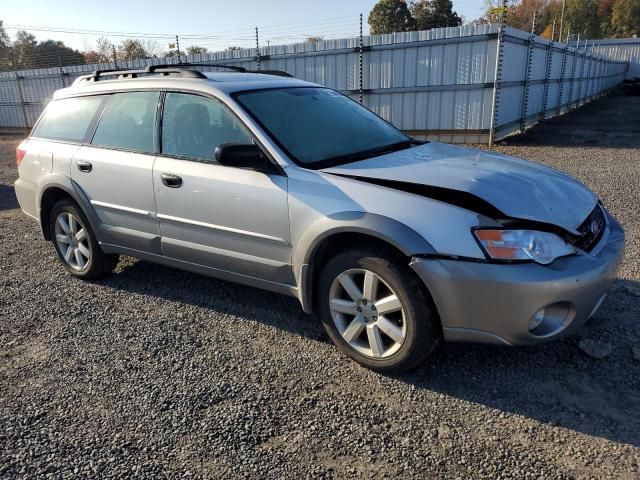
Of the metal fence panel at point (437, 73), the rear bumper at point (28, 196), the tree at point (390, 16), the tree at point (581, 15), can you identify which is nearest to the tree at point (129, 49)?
the metal fence panel at point (437, 73)

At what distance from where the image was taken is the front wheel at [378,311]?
9.43 feet

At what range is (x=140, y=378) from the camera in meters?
3.21

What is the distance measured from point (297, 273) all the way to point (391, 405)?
39.0 inches

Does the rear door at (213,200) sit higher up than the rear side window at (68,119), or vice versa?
the rear side window at (68,119)

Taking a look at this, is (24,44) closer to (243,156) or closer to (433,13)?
(433,13)

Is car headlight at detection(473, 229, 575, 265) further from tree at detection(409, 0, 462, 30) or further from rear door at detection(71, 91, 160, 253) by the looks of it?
tree at detection(409, 0, 462, 30)

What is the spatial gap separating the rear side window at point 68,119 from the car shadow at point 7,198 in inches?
154

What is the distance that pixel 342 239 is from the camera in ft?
10.4

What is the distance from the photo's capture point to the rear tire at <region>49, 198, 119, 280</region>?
4.61m

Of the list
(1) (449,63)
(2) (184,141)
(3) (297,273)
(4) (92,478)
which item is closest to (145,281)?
(2) (184,141)

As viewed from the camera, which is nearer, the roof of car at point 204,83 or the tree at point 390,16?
the roof of car at point 204,83

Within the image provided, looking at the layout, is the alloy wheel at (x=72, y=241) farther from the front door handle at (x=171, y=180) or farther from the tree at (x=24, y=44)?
the tree at (x=24, y=44)

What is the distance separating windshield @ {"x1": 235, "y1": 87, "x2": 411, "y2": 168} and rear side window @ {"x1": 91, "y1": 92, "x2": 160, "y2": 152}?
2.83 feet

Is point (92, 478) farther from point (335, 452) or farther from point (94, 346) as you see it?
point (94, 346)
